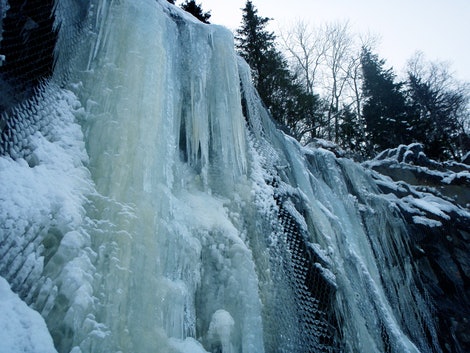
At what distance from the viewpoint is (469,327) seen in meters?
6.04

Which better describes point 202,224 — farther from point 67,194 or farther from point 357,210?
point 357,210

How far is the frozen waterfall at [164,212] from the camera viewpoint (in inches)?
75.6

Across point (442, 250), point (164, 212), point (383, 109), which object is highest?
point (383, 109)

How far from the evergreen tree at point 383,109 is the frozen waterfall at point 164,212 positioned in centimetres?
1062

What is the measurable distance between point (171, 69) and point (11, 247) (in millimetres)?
2339

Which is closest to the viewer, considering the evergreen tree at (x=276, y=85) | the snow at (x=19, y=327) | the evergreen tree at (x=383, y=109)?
the snow at (x=19, y=327)

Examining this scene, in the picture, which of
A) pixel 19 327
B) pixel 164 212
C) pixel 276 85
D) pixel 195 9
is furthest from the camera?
pixel 276 85

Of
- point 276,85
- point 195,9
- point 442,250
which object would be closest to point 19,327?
point 442,250

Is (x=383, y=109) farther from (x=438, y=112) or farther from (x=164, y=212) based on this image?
(x=164, y=212)

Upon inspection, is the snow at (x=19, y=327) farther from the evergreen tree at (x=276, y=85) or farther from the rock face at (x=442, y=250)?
the evergreen tree at (x=276, y=85)

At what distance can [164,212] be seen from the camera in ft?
8.74

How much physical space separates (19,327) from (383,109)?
1598 cm

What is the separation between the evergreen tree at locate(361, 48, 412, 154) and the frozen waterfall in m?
10.6

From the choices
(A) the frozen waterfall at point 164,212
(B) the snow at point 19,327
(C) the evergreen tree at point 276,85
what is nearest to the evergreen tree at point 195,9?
(C) the evergreen tree at point 276,85
